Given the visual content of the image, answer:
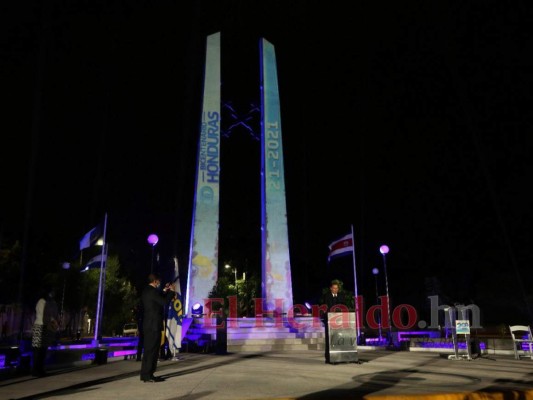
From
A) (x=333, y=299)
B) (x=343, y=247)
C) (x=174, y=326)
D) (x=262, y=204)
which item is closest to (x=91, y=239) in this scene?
(x=174, y=326)

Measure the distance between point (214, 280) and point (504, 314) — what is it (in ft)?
76.9

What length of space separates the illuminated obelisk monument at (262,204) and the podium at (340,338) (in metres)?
18.8

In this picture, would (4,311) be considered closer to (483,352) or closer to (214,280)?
(214,280)

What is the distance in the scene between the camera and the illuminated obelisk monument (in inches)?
1196

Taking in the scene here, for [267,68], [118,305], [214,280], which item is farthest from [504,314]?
[118,305]

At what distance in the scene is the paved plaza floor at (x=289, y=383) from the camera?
6.53m

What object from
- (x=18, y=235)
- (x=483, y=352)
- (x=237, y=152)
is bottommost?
(x=483, y=352)

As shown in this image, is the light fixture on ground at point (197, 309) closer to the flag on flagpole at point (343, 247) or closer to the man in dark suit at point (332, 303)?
the flag on flagpole at point (343, 247)

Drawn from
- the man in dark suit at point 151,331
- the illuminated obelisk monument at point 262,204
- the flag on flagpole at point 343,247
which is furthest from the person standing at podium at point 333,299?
the illuminated obelisk monument at point 262,204

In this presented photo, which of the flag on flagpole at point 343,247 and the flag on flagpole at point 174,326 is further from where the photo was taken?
the flag on flagpole at point 343,247

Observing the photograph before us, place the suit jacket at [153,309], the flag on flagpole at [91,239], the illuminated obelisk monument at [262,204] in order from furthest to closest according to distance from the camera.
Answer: the illuminated obelisk monument at [262,204] < the flag on flagpole at [91,239] < the suit jacket at [153,309]

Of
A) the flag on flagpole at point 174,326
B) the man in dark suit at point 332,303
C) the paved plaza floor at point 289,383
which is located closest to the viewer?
the paved plaza floor at point 289,383

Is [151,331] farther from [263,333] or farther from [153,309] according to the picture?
[263,333]

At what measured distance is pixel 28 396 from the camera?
679cm
